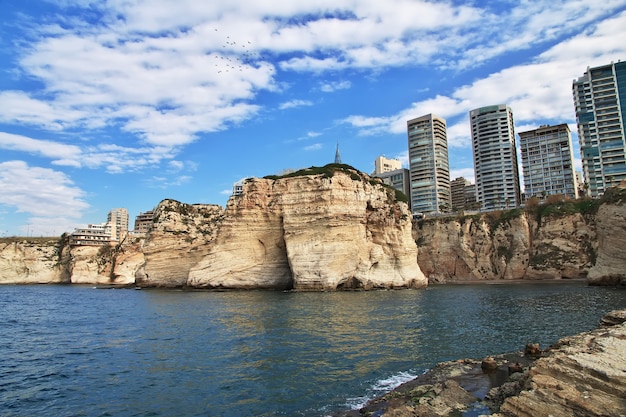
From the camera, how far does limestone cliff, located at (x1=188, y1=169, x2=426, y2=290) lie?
50.1 m

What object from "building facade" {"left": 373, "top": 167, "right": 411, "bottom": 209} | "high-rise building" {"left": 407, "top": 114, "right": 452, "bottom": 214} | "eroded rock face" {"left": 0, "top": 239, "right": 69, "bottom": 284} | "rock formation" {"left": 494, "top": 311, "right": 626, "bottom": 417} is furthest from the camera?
"building facade" {"left": 373, "top": 167, "right": 411, "bottom": 209}

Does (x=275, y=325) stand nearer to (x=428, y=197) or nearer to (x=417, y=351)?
(x=417, y=351)

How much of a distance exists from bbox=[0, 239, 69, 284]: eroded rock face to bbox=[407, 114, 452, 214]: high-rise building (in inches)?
3944

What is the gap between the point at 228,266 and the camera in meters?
54.3

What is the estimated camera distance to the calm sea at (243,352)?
450 inches

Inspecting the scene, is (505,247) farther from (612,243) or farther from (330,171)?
(330,171)

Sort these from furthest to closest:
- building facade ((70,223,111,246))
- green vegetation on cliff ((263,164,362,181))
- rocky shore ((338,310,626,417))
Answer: building facade ((70,223,111,246))
green vegetation on cliff ((263,164,362,181))
rocky shore ((338,310,626,417))

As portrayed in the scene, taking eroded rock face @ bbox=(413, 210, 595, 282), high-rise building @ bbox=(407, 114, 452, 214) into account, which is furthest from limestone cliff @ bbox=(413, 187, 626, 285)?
high-rise building @ bbox=(407, 114, 452, 214)

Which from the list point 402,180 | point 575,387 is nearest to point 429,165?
point 402,180

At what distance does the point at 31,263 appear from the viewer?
93.1m

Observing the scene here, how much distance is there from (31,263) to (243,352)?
99.7 m

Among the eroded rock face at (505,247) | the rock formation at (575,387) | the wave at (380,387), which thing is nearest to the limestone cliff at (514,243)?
the eroded rock face at (505,247)

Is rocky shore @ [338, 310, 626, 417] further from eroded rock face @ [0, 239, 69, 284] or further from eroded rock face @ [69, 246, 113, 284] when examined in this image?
eroded rock face @ [0, 239, 69, 284]

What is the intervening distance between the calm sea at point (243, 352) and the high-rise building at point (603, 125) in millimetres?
79813
